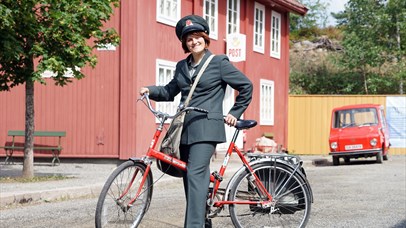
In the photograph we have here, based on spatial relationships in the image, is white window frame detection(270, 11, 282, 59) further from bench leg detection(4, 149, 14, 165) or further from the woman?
the woman

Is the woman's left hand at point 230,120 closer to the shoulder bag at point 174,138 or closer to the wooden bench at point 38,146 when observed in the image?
the shoulder bag at point 174,138

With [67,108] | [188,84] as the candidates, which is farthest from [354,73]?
[188,84]

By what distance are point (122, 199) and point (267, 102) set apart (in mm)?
21985

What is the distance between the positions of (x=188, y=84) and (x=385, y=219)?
349 centimetres

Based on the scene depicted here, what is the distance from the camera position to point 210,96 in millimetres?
6469

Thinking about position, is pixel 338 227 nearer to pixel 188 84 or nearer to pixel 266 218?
pixel 266 218

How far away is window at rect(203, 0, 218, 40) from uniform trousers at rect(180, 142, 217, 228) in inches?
674

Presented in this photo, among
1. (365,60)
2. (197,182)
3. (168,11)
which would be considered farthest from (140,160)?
(365,60)

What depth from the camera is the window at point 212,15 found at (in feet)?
76.6

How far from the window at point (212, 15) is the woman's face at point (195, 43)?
55.6ft

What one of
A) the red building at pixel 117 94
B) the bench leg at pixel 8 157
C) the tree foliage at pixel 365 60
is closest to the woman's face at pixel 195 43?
the red building at pixel 117 94

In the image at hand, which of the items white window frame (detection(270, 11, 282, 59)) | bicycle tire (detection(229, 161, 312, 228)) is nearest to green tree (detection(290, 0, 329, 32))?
white window frame (detection(270, 11, 282, 59))

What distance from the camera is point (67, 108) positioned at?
65.2ft

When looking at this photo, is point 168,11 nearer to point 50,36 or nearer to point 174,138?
point 50,36
